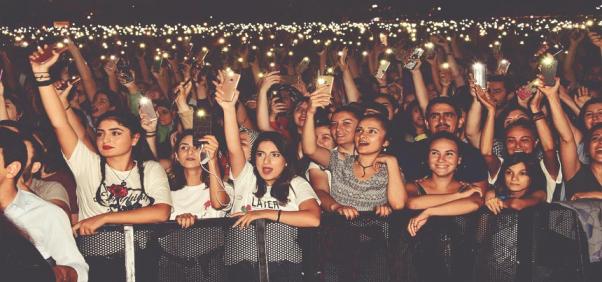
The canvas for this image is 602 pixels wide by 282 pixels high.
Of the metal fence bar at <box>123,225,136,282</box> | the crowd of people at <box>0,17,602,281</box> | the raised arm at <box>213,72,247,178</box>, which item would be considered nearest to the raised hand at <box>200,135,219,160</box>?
the crowd of people at <box>0,17,602,281</box>

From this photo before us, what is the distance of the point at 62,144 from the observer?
16.5 feet

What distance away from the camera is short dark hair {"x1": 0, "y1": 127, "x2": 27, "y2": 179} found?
3.67 meters

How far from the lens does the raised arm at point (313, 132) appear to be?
5.94 meters

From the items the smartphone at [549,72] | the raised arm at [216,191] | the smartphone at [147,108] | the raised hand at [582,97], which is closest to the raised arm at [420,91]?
the raised hand at [582,97]

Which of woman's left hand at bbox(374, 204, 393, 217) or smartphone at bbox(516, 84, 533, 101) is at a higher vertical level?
smartphone at bbox(516, 84, 533, 101)

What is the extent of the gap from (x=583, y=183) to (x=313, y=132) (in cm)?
202

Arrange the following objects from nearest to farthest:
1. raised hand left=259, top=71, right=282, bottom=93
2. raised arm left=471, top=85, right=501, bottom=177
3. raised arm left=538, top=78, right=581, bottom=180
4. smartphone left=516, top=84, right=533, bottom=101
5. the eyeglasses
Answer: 1. raised arm left=538, top=78, right=581, bottom=180
2. raised arm left=471, top=85, right=501, bottom=177
3. raised hand left=259, top=71, right=282, bottom=93
4. the eyeglasses
5. smartphone left=516, top=84, right=533, bottom=101

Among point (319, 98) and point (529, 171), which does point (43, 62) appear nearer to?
point (319, 98)

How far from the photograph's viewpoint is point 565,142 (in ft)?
19.1

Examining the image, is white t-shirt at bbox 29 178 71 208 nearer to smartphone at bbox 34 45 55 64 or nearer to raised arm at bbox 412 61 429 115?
smartphone at bbox 34 45 55 64

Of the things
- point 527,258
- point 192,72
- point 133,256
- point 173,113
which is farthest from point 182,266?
point 192,72

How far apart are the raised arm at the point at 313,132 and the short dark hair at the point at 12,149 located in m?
2.64

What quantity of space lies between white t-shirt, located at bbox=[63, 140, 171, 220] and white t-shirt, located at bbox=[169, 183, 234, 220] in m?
0.44

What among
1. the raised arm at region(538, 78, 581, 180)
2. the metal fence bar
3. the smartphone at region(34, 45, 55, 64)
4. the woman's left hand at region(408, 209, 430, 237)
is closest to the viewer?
the metal fence bar
